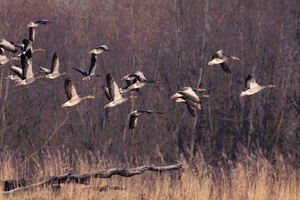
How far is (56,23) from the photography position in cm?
3259

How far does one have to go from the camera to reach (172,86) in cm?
2778

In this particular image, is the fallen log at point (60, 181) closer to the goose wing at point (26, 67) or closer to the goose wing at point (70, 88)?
the goose wing at point (70, 88)

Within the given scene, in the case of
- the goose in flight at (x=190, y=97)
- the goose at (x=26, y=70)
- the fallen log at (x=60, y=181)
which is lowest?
the fallen log at (x=60, y=181)

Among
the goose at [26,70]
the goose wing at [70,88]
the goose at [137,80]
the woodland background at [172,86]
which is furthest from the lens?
the woodland background at [172,86]

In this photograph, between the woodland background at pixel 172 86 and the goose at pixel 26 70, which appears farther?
the woodland background at pixel 172 86

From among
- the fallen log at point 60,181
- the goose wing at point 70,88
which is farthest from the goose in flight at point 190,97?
the goose wing at point 70,88

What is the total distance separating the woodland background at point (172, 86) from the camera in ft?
81.8

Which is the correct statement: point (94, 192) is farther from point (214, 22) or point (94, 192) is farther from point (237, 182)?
point (214, 22)

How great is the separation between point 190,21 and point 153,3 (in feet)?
9.23

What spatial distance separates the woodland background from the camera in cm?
2494

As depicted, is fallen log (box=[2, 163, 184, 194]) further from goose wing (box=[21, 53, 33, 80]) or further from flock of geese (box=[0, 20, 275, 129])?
goose wing (box=[21, 53, 33, 80])

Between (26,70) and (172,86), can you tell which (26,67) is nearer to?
(26,70)

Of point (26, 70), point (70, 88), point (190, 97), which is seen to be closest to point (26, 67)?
point (26, 70)

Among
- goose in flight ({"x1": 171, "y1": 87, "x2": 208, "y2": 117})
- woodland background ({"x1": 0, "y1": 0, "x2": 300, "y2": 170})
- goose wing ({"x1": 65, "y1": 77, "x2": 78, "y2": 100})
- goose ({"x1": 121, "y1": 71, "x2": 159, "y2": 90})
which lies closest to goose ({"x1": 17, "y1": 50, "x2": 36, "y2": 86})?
goose wing ({"x1": 65, "y1": 77, "x2": 78, "y2": 100})
